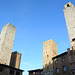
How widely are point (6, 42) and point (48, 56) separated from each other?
21.0 m

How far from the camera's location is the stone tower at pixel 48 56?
1363 inches

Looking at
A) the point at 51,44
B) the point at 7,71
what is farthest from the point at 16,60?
the point at 51,44

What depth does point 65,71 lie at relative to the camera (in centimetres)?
2612

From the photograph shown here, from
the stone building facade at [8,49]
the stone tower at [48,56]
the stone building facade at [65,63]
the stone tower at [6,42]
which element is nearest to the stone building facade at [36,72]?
the stone tower at [48,56]

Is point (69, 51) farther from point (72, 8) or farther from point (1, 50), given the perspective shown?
point (1, 50)

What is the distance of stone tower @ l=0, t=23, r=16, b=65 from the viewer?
40.3 m

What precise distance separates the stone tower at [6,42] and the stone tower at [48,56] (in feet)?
54.7

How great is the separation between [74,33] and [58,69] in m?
13.7

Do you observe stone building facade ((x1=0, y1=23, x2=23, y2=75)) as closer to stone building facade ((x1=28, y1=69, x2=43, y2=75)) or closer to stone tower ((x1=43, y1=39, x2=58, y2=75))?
stone building facade ((x1=28, y1=69, x2=43, y2=75))

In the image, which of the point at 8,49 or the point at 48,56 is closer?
the point at 48,56

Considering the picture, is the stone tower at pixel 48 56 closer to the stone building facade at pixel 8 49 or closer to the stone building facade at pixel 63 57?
the stone building facade at pixel 63 57

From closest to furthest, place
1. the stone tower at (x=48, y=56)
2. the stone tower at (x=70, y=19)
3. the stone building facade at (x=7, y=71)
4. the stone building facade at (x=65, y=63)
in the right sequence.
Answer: the stone building facade at (x=65, y=63) → the stone building facade at (x=7, y=71) → the stone tower at (x=70, y=19) → the stone tower at (x=48, y=56)

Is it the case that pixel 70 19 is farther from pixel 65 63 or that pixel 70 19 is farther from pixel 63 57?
pixel 65 63

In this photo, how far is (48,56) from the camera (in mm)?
38812
